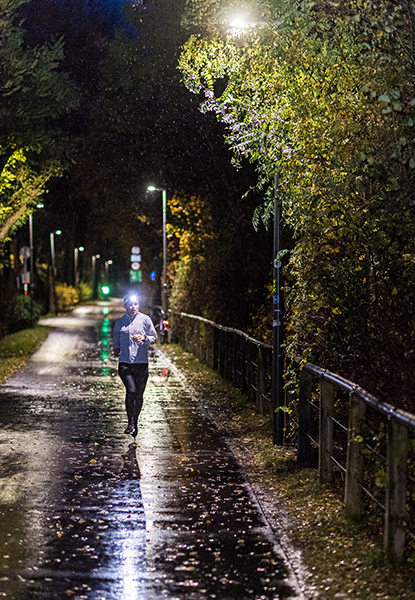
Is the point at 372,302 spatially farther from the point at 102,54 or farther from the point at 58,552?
the point at 102,54

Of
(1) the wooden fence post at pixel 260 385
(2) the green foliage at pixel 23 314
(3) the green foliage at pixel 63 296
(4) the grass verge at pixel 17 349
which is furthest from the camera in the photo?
(3) the green foliage at pixel 63 296

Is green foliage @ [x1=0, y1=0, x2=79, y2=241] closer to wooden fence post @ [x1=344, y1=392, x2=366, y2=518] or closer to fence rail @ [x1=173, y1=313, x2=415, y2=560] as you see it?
fence rail @ [x1=173, y1=313, x2=415, y2=560]

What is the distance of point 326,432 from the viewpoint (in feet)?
28.7

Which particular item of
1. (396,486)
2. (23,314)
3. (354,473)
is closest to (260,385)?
(354,473)

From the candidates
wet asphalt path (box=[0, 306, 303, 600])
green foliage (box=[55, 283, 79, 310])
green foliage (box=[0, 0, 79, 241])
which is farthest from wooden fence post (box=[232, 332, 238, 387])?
green foliage (box=[55, 283, 79, 310])

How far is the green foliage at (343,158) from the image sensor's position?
7.91 metres

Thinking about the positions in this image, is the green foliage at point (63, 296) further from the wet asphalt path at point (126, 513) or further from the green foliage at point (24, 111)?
the wet asphalt path at point (126, 513)

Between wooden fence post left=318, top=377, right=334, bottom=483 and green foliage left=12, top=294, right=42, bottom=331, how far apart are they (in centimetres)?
3462

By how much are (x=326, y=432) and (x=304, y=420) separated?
125 centimetres

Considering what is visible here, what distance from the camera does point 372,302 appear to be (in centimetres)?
905

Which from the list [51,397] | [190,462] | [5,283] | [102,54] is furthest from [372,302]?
[5,283]

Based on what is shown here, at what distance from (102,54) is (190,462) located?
24.2 metres

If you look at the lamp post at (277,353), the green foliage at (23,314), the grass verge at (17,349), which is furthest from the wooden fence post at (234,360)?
the green foliage at (23,314)

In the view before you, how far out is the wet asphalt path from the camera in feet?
19.7
